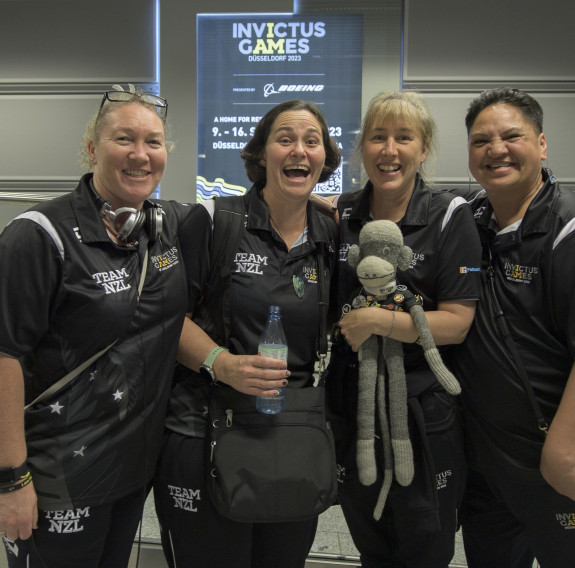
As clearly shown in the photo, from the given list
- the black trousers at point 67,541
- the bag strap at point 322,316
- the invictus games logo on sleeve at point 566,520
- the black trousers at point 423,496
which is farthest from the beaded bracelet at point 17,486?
the invictus games logo on sleeve at point 566,520

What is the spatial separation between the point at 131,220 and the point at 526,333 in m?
1.24

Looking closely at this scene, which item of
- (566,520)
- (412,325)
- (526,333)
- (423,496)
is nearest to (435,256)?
(412,325)

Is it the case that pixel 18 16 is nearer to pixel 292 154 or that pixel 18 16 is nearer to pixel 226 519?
pixel 292 154

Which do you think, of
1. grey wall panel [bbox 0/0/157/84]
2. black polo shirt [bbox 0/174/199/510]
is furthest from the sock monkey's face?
grey wall panel [bbox 0/0/157/84]

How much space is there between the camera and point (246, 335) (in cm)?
147

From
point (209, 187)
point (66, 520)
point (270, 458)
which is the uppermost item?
point (209, 187)

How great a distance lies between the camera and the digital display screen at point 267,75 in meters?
3.40

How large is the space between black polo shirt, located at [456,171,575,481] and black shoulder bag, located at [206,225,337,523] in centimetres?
55

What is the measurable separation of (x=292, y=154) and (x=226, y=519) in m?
1.15

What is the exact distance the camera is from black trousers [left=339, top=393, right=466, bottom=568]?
1.52m

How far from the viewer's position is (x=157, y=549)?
2.36m

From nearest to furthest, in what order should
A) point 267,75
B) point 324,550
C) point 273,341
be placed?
point 273,341, point 324,550, point 267,75

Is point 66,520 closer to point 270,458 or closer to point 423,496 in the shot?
point 270,458

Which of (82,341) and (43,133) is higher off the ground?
(43,133)
